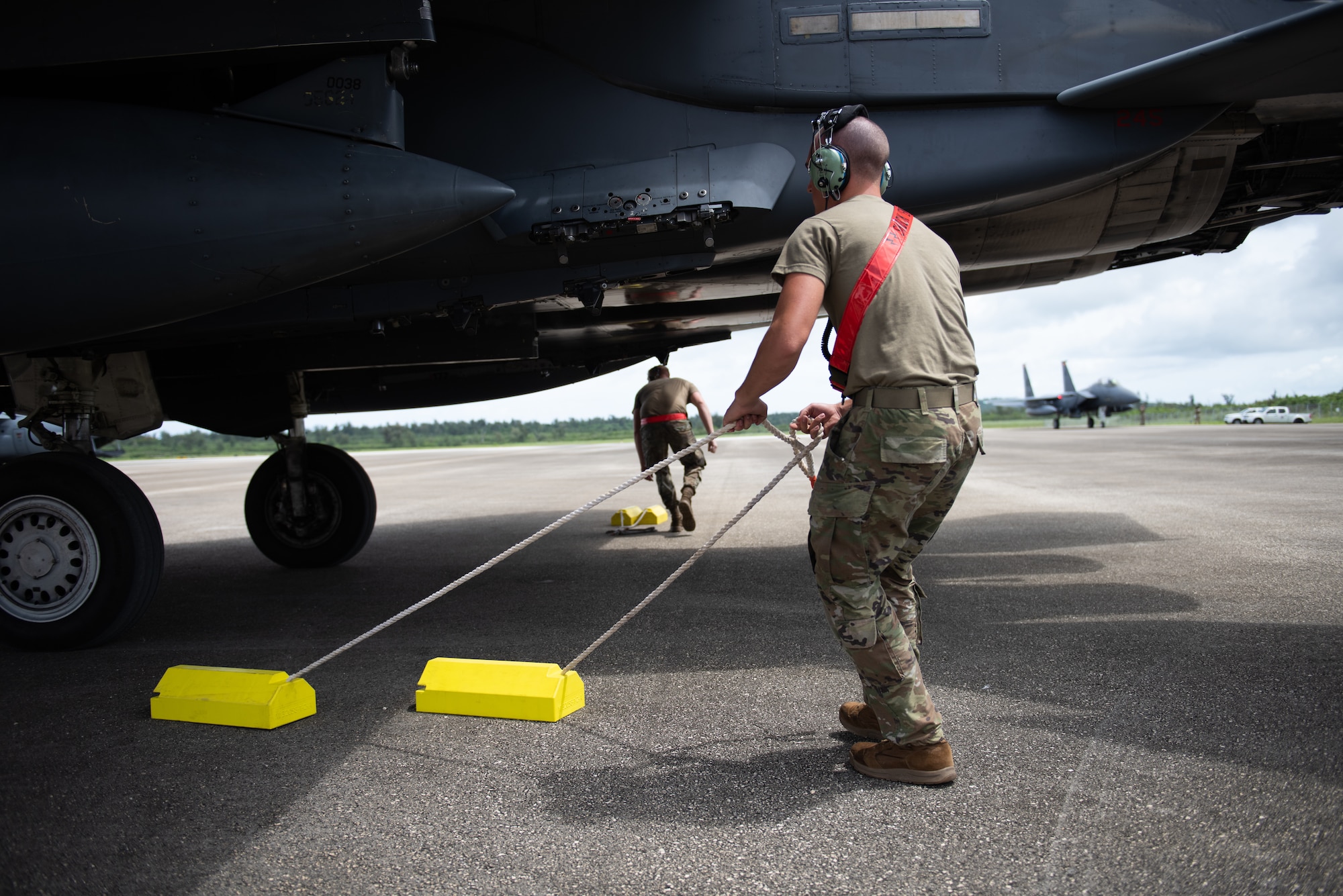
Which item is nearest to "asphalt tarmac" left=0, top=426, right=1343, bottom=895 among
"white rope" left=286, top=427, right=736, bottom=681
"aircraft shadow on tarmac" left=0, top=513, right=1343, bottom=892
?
"aircraft shadow on tarmac" left=0, top=513, right=1343, bottom=892

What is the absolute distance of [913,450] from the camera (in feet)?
7.54

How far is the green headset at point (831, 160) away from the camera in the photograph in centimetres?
254

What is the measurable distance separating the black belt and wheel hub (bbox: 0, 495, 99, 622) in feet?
13.1

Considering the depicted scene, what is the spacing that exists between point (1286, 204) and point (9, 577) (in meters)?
7.30

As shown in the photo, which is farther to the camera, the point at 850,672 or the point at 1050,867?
the point at 850,672

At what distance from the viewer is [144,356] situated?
5.30 m

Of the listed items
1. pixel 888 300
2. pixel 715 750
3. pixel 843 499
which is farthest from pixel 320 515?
pixel 888 300

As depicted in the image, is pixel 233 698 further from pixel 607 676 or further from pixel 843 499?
pixel 843 499

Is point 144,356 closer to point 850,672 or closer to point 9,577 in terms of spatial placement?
point 9,577

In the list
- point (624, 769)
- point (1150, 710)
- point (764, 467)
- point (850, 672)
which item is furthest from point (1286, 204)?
point (764, 467)

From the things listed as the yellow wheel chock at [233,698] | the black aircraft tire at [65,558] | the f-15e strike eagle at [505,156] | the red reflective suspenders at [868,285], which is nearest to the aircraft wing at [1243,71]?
the f-15e strike eagle at [505,156]

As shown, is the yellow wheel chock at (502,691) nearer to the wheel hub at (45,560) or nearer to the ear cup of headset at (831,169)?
the ear cup of headset at (831,169)

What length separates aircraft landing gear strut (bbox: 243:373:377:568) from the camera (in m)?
6.71

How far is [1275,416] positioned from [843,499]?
57821mm
